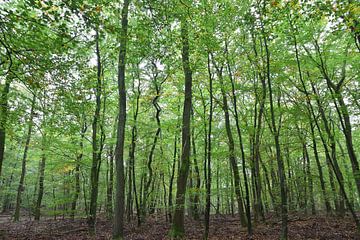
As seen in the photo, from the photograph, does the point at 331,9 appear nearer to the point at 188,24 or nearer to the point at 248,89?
the point at 188,24

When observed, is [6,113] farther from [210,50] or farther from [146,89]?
[146,89]

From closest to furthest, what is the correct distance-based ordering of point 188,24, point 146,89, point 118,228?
point 118,228 → point 188,24 → point 146,89

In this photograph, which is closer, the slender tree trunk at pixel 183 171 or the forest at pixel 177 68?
the forest at pixel 177 68

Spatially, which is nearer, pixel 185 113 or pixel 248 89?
pixel 185 113

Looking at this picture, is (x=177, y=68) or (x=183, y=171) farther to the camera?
(x=177, y=68)

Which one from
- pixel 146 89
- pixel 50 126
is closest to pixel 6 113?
pixel 50 126

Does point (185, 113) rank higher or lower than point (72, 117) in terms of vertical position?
higher

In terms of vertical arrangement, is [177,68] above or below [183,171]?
above

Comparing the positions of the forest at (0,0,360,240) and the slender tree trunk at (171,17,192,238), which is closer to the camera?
the forest at (0,0,360,240)

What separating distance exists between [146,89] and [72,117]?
38.7 feet

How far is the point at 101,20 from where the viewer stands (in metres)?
4.97

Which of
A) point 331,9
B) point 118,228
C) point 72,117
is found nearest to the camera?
point 331,9

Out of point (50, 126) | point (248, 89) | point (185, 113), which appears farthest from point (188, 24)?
point (50, 126)

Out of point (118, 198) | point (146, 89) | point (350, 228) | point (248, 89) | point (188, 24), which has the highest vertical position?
point (146, 89)
